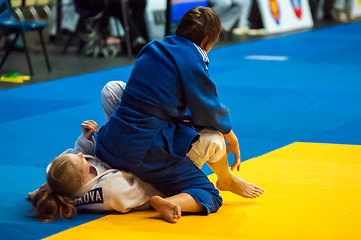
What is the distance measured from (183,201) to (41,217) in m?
0.81

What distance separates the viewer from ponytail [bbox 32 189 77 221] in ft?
11.9

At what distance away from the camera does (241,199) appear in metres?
4.03

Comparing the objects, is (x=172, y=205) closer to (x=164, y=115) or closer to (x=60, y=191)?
(x=164, y=115)

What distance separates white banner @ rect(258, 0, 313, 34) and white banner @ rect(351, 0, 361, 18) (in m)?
2.26

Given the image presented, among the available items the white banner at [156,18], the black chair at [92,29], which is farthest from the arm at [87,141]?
the white banner at [156,18]

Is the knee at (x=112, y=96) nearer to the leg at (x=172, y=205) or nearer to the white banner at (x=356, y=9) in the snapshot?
the leg at (x=172, y=205)

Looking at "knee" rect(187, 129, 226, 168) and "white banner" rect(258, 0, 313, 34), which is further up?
"knee" rect(187, 129, 226, 168)

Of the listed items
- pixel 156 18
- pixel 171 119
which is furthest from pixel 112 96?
pixel 156 18

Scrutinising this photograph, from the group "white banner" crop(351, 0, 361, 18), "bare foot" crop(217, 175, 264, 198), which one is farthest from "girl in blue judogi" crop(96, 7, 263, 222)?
"white banner" crop(351, 0, 361, 18)

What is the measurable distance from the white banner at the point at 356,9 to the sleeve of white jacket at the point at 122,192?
14.6 meters

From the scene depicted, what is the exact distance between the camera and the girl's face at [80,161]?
362 cm

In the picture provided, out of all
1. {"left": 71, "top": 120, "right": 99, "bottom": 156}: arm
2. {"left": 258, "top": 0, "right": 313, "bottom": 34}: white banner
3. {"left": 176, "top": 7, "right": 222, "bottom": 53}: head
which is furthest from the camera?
{"left": 258, "top": 0, "right": 313, "bottom": 34}: white banner

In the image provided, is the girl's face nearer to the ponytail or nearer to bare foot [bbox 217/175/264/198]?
the ponytail

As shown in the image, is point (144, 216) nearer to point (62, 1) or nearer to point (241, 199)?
point (241, 199)
